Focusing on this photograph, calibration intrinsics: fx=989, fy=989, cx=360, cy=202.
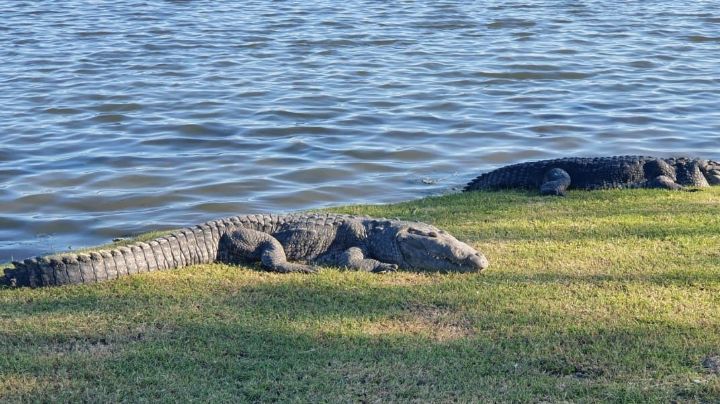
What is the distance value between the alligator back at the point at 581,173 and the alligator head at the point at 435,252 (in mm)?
2891

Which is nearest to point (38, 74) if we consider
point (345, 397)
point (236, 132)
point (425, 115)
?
point (236, 132)

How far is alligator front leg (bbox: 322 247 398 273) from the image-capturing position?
6477 mm

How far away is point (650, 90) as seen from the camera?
14.9m

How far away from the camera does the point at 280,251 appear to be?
665 cm

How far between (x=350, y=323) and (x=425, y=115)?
8226mm

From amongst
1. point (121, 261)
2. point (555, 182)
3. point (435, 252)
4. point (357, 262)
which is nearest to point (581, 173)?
point (555, 182)

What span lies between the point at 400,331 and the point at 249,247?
1.75 meters

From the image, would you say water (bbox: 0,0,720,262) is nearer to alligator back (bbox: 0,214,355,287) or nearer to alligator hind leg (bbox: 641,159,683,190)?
alligator hind leg (bbox: 641,159,683,190)

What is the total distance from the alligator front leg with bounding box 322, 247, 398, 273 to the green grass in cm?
13

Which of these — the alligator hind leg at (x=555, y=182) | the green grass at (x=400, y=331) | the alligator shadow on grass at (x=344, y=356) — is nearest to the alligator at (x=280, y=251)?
the green grass at (x=400, y=331)

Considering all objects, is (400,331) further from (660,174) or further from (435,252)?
(660,174)

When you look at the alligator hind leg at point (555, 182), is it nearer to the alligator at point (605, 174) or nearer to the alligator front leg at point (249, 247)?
the alligator at point (605, 174)

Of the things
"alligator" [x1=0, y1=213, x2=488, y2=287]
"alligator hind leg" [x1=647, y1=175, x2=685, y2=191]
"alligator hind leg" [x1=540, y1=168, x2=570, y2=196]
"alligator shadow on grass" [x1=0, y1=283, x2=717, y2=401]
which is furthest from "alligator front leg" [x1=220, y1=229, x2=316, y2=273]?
"alligator hind leg" [x1=647, y1=175, x2=685, y2=191]

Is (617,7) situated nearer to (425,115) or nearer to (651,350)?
(425,115)
